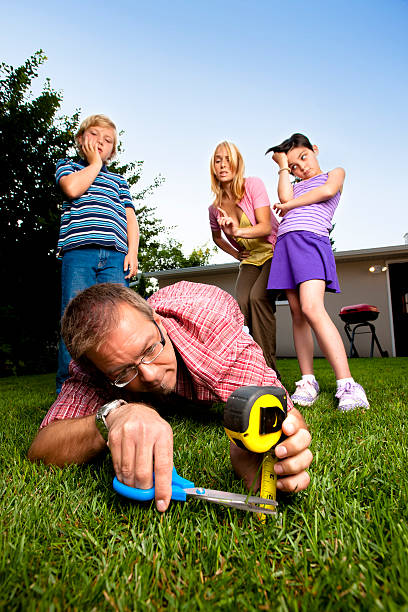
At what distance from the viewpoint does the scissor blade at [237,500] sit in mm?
847

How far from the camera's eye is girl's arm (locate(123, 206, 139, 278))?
9.98 ft

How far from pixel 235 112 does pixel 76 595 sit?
36.7 ft

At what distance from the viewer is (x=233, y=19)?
8.01 metres

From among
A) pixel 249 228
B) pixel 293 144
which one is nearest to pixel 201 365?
pixel 249 228

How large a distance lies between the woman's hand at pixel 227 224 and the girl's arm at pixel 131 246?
691 mm

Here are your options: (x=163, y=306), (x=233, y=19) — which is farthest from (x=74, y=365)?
(x=233, y=19)

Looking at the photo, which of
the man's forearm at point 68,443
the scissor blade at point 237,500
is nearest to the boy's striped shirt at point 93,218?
the man's forearm at point 68,443

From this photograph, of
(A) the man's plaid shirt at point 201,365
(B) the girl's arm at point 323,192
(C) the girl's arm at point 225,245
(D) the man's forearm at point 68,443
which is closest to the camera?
(D) the man's forearm at point 68,443

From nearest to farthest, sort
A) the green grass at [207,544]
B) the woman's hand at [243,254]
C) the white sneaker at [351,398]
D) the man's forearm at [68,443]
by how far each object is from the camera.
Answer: the green grass at [207,544] → the man's forearm at [68,443] → the white sneaker at [351,398] → the woman's hand at [243,254]

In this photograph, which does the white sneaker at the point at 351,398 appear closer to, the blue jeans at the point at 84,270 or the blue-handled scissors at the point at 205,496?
the blue-handled scissors at the point at 205,496

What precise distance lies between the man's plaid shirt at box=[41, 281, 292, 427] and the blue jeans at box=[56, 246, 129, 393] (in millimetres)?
1160

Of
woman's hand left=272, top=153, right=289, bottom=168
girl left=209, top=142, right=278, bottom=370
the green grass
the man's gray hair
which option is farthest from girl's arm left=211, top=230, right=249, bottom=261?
the green grass

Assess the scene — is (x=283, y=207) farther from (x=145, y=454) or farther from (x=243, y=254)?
(x=145, y=454)

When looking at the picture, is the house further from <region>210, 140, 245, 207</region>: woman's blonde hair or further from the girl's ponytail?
<region>210, 140, 245, 207</region>: woman's blonde hair
